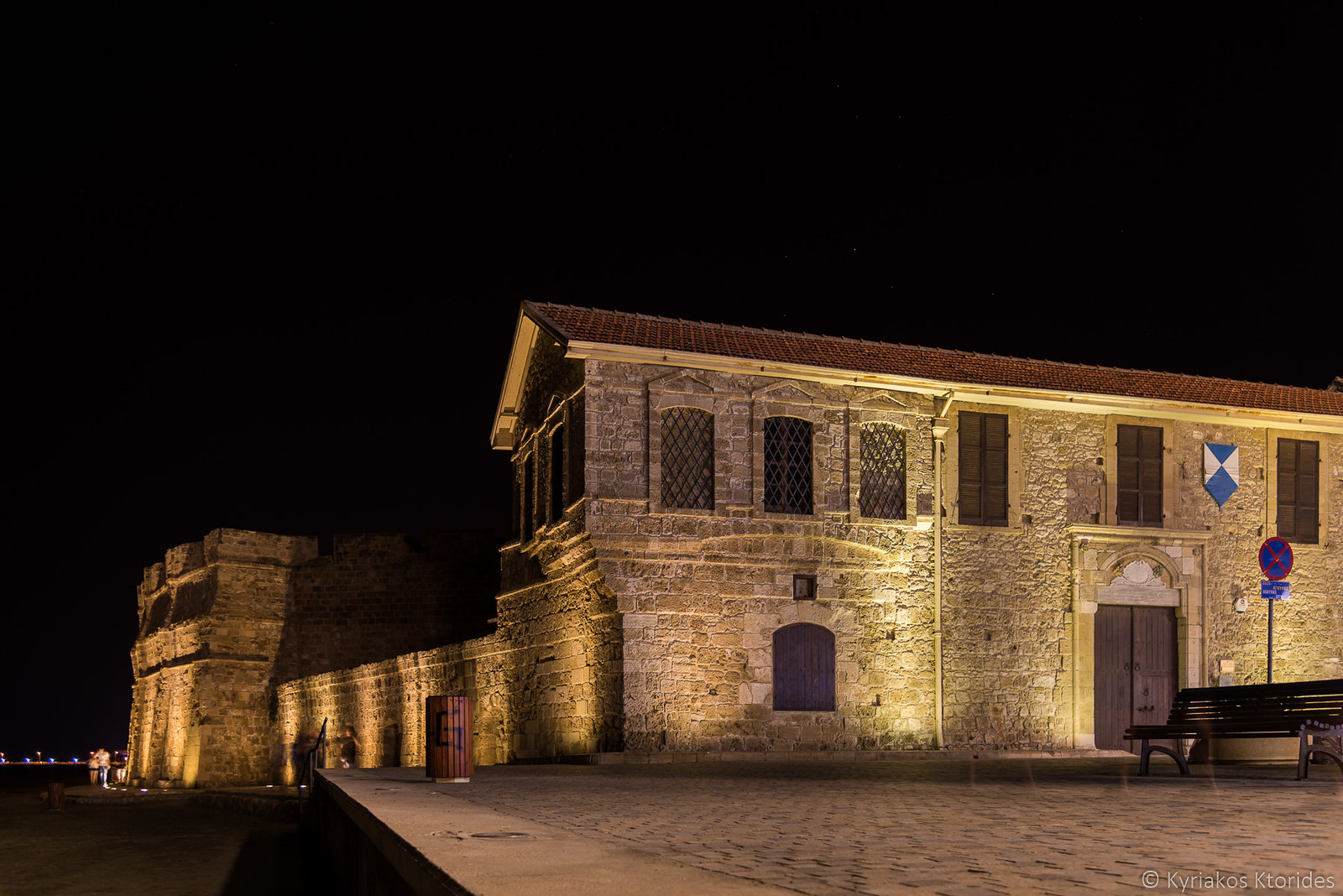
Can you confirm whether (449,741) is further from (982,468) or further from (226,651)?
(226,651)

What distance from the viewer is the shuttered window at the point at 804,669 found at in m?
18.6

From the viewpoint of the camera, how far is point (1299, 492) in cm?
2200

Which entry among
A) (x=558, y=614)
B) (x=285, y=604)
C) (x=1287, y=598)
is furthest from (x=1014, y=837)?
(x=285, y=604)

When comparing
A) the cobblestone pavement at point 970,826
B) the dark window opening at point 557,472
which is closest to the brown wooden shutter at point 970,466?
the dark window opening at point 557,472

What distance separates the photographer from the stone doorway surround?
66.9 feet

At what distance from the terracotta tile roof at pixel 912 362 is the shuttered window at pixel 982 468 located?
2.22 feet

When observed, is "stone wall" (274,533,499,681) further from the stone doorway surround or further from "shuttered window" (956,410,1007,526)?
the stone doorway surround

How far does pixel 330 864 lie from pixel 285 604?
21.5 metres

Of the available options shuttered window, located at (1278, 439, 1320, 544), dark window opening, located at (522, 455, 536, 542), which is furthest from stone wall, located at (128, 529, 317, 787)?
shuttered window, located at (1278, 439, 1320, 544)

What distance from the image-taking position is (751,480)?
18688 millimetres

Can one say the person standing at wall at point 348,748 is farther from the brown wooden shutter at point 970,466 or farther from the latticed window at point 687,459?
the brown wooden shutter at point 970,466

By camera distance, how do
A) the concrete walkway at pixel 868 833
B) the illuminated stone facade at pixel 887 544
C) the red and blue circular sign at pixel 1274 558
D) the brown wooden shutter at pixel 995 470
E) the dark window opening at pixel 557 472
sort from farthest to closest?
1. the brown wooden shutter at pixel 995 470
2. the dark window opening at pixel 557 472
3. the illuminated stone facade at pixel 887 544
4. the red and blue circular sign at pixel 1274 558
5. the concrete walkway at pixel 868 833

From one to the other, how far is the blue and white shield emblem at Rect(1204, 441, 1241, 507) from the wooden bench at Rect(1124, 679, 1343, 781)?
9192mm

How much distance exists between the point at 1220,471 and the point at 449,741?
1520cm
